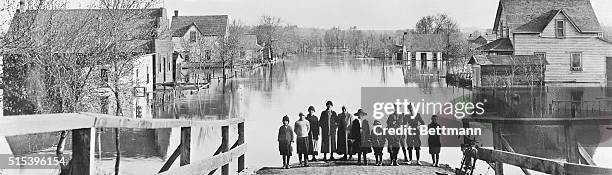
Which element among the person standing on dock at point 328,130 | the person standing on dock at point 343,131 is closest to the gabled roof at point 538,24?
the person standing on dock at point 328,130

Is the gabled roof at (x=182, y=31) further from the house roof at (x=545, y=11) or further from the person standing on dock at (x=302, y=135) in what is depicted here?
the person standing on dock at (x=302, y=135)

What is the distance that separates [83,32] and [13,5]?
4.69 m

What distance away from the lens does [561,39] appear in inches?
1622

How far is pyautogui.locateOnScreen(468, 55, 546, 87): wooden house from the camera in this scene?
40.0 metres

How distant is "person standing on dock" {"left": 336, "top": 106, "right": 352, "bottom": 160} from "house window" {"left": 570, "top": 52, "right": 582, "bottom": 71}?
31.2 meters

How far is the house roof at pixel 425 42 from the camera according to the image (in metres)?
93.3

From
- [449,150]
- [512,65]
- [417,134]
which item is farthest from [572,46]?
[417,134]

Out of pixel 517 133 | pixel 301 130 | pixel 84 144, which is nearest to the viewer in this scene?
pixel 84 144

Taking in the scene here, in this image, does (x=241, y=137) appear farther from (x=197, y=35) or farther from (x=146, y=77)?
(x=197, y=35)

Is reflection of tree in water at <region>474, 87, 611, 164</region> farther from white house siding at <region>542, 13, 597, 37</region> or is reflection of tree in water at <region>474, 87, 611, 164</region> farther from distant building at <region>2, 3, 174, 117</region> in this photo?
distant building at <region>2, 3, 174, 117</region>

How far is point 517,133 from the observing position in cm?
2206

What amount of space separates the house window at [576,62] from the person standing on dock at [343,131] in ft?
102

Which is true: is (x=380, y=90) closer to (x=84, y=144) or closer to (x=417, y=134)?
(x=417, y=134)

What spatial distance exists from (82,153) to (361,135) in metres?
9.48
